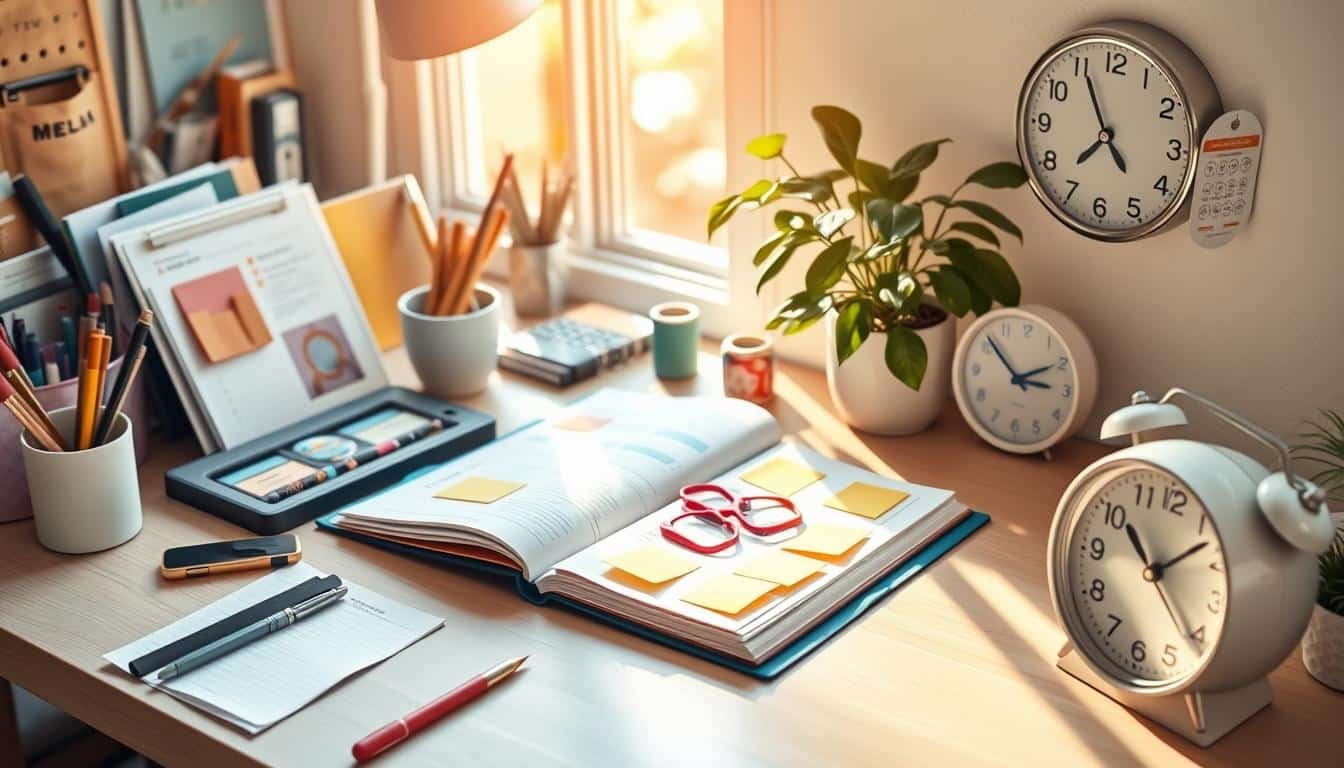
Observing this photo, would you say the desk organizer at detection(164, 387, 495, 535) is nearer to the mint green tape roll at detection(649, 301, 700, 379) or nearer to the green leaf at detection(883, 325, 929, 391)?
the mint green tape roll at detection(649, 301, 700, 379)

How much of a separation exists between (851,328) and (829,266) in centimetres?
7

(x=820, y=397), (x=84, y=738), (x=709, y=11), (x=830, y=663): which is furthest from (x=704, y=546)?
(x=709, y=11)

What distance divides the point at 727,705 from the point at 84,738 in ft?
3.83

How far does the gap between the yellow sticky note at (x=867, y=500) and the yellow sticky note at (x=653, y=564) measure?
0.18m

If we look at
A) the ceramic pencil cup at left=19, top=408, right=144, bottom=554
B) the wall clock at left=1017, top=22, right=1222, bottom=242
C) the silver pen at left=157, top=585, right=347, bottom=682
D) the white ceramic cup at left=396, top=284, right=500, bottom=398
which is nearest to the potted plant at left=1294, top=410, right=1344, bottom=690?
the wall clock at left=1017, top=22, right=1222, bottom=242

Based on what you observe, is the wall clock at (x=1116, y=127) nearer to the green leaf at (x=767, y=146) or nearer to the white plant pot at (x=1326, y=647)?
the green leaf at (x=767, y=146)

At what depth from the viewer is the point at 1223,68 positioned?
54.4 inches

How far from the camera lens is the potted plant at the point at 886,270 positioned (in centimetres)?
151

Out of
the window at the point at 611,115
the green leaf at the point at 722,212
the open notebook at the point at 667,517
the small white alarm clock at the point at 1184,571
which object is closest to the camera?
the small white alarm clock at the point at 1184,571

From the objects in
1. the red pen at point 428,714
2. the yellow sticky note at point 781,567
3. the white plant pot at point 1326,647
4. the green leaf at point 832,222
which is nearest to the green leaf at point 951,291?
the green leaf at point 832,222

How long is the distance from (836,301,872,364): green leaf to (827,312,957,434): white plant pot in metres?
0.03

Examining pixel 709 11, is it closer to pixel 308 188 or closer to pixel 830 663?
pixel 308 188

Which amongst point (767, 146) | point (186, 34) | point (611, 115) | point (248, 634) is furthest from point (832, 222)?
point (186, 34)

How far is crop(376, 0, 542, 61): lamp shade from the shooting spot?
137 cm
